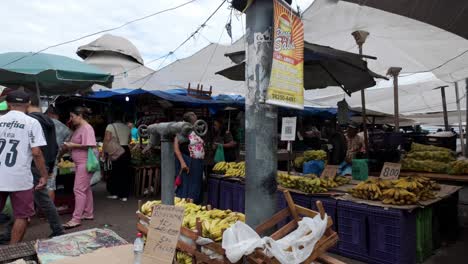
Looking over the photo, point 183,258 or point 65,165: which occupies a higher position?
point 65,165

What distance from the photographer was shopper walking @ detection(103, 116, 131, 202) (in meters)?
7.32

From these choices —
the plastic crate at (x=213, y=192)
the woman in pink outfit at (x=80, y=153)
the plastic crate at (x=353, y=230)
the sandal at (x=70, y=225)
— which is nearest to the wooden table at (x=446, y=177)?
the plastic crate at (x=353, y=230)

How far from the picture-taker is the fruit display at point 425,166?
22.1ft

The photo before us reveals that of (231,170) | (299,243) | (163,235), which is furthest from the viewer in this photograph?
(231,170)

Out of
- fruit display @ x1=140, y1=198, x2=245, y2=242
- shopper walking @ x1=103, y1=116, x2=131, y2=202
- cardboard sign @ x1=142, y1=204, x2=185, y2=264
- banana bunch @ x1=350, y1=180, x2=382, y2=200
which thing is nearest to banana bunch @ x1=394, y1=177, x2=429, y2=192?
banana bunch @ x1=350, y1=180, x2=382, y2=200

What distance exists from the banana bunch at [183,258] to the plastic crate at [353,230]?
246 centimetres

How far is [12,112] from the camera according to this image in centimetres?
410

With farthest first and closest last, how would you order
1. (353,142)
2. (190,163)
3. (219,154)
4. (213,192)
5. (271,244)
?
(219,154) → (353,142) → (213,192) → (190,163) → (271,244)

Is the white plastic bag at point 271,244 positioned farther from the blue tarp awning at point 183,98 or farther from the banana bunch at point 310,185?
the blue tarp awning at point 183,98

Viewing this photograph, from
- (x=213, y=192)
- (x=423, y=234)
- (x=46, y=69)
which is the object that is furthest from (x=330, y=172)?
(x=46, y=69)

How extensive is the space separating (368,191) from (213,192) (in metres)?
3.06

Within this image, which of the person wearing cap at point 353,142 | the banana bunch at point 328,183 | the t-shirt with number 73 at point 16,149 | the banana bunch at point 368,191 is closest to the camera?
the t-shirt with number 73 at point 16,149

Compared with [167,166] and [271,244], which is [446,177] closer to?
[271,244]

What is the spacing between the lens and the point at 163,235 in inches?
103
